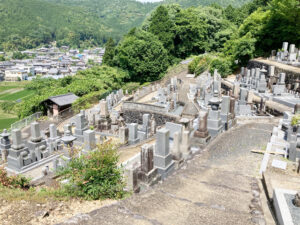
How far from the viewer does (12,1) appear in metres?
158

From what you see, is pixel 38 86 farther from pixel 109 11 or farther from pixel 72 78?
pixel 109 11

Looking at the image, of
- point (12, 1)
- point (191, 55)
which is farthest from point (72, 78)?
point (12, 1)

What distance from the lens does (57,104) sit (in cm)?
2544

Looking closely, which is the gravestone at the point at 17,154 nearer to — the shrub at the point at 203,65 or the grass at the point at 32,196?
the grass at the point at 32,196

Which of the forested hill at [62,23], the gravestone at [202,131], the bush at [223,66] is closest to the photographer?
the gravestone at [202,131]

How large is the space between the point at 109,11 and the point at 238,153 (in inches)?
8062

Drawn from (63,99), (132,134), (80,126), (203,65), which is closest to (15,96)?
(63,99)

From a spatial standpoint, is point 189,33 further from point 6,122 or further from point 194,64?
point 6,122

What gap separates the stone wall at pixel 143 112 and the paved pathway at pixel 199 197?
459 inches

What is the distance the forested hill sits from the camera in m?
145

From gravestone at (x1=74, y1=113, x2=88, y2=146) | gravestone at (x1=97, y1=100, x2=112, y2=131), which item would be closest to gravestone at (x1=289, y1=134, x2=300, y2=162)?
gravestone at (x1=74, y1=113, x2=88, y2=146)

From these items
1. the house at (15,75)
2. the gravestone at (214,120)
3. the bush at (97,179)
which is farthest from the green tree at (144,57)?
the house at (15,75)

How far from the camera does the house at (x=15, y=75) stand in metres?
84.7

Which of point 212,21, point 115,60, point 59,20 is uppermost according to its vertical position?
point 59,20
